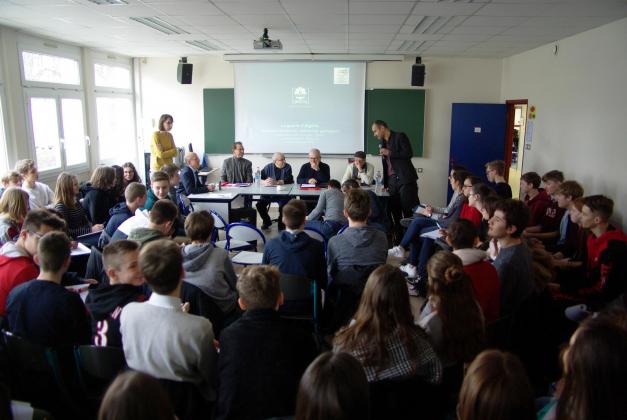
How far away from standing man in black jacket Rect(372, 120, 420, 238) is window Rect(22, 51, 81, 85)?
4964 millimetres

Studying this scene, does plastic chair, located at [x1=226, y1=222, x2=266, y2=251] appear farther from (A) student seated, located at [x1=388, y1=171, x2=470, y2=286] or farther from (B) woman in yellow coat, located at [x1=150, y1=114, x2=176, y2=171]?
(B) woman in yellow coat, located at [x1=150, y1=114, x2=176, y2=171]

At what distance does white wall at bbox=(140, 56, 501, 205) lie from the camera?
892 cm

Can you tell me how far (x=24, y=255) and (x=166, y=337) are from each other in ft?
4.67

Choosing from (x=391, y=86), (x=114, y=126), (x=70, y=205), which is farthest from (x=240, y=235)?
(x=114, y=126)

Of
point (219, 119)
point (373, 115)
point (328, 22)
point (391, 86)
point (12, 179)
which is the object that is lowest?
point (12, 179)

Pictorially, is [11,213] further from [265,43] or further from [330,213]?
[265,43]

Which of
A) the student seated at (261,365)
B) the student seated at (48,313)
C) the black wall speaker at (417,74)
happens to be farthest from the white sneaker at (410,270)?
the black wall speaker at (417,74)

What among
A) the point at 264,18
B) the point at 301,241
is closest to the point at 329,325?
the point at 301,241

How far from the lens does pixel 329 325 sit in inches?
142

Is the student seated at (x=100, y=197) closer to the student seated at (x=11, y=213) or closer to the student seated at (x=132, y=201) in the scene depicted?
the student seated at (x=132, y=201)

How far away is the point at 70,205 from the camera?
4.57 meters

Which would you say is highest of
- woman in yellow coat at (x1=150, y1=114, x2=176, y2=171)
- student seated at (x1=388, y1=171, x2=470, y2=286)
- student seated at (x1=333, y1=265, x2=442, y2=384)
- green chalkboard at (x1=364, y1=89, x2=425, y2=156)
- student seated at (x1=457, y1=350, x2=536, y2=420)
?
green chalkboard at (x1=364, y1=89, x2=425, y2=156)

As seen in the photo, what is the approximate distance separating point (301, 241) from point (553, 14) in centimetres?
388

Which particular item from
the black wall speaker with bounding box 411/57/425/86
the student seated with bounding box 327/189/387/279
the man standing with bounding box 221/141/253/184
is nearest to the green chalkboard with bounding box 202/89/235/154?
the man standing with bounding box 221/141/253/184
